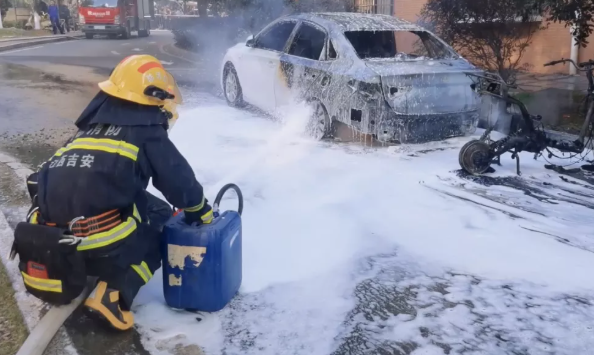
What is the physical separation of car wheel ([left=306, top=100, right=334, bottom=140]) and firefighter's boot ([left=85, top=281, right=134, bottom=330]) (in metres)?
4.38

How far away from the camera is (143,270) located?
3.36 metres

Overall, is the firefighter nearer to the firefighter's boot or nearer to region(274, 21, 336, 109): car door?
the firefighter's boot

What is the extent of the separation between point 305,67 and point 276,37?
1.33 metres

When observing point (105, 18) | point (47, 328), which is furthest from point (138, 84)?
point (105, 18)

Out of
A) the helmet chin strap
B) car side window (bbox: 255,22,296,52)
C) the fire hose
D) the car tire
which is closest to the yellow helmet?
the helmet chin strap

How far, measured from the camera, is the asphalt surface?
324 cm

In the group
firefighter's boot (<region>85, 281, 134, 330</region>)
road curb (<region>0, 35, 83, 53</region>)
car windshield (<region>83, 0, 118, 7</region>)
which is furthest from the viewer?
car windshield (<region>83, 0, 118, 7</region>)

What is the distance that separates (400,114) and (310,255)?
2706 millimetres

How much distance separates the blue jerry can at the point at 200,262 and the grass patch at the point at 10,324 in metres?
0.79

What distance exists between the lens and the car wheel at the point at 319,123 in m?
7.22

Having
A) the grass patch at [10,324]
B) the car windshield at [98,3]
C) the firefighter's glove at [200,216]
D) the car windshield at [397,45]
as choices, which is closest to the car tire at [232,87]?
the car windshield at [397,45]

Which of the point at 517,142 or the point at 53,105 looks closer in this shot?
the point at 517,142

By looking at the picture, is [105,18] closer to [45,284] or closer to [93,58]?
[93,58]

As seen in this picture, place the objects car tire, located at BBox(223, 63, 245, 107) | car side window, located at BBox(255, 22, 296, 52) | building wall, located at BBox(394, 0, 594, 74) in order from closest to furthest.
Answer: car side window, located at BBox(255, 22, 296, 52), car tire, located at BBox(223, 63, 245, 107), building wall, located at BBox(394, 0, 594, 74)
